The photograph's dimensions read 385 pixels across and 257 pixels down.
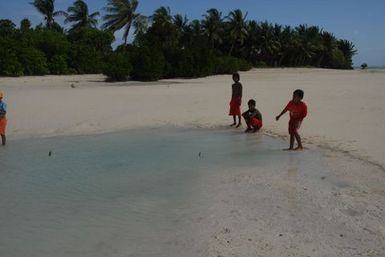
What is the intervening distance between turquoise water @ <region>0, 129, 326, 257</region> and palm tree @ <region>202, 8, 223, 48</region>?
179 feet

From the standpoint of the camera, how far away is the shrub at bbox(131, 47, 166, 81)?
3319 centimetres

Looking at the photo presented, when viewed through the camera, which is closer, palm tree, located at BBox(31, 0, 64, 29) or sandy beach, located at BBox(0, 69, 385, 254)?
sandy beach, located at BBox(0, 69, 385, 254)

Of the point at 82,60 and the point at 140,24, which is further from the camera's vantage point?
the point at 140,24

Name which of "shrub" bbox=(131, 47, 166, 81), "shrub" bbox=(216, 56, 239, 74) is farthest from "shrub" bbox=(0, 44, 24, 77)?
"shrub" bbox=(216, 56, 239, 74)

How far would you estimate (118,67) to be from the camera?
33.2 meters

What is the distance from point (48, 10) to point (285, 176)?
5652cm

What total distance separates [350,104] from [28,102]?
34.6 feet

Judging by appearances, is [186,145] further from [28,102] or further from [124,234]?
[28,102]

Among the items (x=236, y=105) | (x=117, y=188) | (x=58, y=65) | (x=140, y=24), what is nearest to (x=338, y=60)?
(x=140, y=24)

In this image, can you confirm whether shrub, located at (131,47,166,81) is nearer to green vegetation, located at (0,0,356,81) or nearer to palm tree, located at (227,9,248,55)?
green vegetation, located at (0,0,356,81)

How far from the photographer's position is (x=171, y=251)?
4.44m

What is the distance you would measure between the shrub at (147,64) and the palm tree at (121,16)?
2208 cm

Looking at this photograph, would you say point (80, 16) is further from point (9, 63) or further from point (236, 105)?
point (236, 105)

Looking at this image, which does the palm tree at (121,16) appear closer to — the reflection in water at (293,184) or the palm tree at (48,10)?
the palm tree at (48,10)
